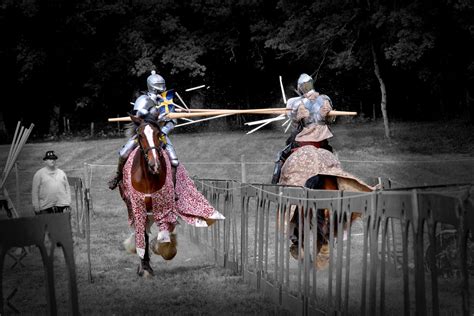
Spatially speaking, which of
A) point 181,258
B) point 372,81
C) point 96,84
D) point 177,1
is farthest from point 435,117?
point 181,258

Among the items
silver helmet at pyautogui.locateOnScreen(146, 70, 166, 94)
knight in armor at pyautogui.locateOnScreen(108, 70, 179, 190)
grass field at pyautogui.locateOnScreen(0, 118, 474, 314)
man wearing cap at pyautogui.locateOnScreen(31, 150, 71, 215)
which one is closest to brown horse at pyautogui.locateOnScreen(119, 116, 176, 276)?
knight in armor at pyautogui.locateOnScreen(108, 70, 179, 190)

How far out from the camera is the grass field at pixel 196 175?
400 inches

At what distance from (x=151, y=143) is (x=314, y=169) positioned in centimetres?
221

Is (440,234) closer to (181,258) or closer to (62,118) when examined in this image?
(181,258)

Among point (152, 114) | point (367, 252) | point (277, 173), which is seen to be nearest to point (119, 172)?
point (152, 114)

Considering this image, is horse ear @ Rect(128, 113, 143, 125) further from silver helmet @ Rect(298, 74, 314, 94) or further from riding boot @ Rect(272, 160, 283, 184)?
silver helmet @ Rect(298, 74, 314, 94)

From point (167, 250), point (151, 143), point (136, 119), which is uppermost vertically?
point (136, 119)

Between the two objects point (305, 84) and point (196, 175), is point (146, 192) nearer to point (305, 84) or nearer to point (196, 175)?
point (305, 84)

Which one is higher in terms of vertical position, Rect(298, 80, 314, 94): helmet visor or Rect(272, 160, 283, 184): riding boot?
Rect(298, 80, 314, 94): helmet visor

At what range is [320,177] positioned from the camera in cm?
1203

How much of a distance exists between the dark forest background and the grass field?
312 centimetres

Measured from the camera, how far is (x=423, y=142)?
35.4 m

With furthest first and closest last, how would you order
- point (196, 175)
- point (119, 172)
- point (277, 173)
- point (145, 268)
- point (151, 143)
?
point (196, 175) → point (119, 172) → point (277, 173) → point (145, 268) → point (151, 143)

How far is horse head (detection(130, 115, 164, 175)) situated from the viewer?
12.1 meters
